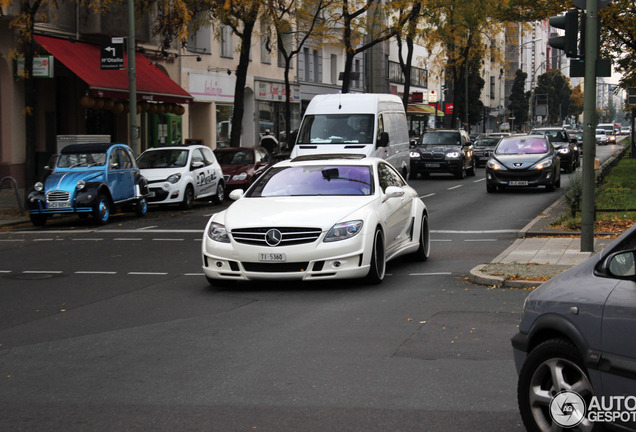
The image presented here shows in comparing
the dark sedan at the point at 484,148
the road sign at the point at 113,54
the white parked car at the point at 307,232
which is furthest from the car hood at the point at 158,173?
the dark sedan at the point at 484,148

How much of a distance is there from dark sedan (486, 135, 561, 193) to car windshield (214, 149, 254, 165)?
7318 millimetres

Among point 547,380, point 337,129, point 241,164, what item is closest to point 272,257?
point 547,380

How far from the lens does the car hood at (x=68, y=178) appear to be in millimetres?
19427

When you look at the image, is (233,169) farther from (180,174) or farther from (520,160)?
(520,160)

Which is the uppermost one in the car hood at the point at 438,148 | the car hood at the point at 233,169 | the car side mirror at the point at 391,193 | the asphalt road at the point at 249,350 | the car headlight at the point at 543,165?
the car hood at the point at 438,148

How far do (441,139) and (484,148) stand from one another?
1076cm

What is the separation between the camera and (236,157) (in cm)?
2788

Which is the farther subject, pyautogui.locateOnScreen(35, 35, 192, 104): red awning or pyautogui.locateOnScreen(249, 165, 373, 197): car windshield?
pyautogui.locateOnScreen(35, 35, 192, 104): red awning

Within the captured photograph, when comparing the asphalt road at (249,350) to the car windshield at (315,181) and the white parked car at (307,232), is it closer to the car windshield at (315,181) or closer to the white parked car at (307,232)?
the white parked car at (307,232)

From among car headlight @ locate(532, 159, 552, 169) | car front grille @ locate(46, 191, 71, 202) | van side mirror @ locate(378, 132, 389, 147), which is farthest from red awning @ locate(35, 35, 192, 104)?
car headlight @ locate(532, 159, 552, 169)

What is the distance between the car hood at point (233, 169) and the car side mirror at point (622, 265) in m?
23.1

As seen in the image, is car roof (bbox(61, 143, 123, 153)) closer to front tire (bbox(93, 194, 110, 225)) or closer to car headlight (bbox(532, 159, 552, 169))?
front tire (bbox(93, 194, 110, 225))

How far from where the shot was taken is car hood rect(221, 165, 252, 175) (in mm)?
26942

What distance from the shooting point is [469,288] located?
1018cm
